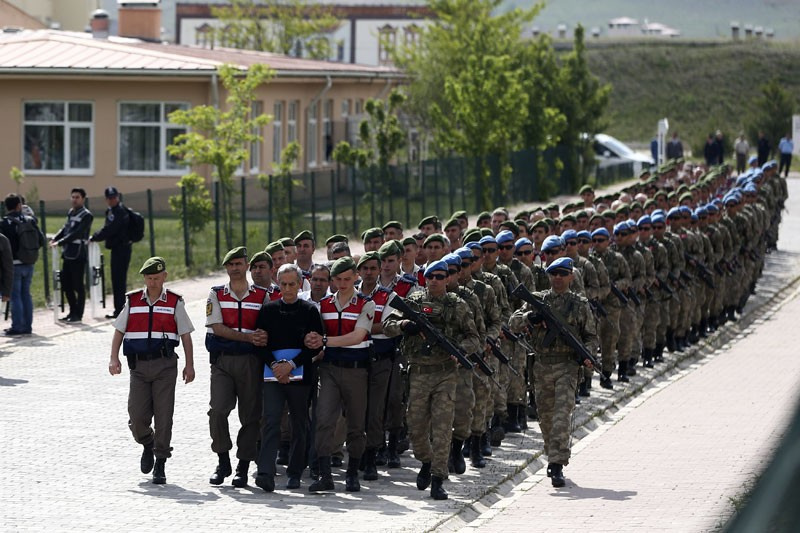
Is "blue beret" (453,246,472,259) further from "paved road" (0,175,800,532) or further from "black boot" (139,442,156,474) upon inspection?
"black boot" (139,442,156,474)

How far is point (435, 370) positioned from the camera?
1005 centimetres

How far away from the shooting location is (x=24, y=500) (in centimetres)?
949

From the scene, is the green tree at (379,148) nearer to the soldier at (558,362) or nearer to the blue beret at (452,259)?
the soldier at (558,362)

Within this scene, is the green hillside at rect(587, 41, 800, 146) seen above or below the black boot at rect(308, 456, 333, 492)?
above

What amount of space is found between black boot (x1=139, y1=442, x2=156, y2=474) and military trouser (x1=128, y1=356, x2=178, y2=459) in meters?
0.07

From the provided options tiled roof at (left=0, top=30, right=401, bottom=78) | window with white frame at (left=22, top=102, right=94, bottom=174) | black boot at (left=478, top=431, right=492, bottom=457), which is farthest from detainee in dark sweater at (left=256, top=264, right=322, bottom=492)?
window with white frame at (left=22, top=102, right=94, bottom=174)

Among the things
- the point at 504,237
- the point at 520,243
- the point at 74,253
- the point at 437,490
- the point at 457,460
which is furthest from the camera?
the point at 74,253

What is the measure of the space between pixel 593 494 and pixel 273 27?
5524cm

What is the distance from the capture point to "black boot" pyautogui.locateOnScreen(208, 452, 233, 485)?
406 inches

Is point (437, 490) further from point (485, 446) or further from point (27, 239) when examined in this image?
point (27, 239)

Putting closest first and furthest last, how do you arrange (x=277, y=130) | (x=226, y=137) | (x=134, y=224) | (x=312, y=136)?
1. (x=134, y=224)
2. (x=226, y=137)
3. (x=277, y=130)
4. (x=312, y=136)

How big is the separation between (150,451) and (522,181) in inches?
1296

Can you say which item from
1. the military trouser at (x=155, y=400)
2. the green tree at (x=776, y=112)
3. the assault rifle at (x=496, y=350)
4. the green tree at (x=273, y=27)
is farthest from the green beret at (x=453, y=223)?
the green tree at (x=776, y=112)

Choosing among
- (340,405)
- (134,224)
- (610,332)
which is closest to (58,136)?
(134,224)
